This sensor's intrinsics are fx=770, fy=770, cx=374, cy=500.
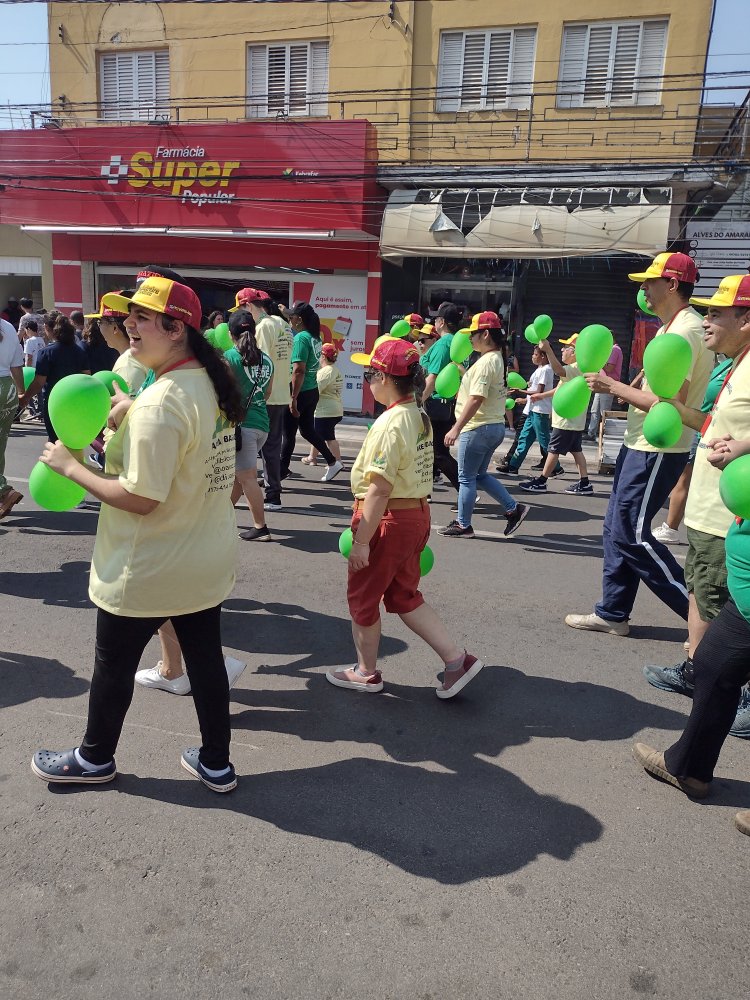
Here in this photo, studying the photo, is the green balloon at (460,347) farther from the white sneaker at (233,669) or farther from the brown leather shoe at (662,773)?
the brown leather shoe at (662,773)

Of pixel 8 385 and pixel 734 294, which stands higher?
pixel 734 294

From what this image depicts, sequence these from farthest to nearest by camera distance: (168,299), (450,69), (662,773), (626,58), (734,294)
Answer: (450,69), (626,58), (734,294), (662,773), (168,299)

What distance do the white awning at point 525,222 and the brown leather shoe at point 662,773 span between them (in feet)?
37.1

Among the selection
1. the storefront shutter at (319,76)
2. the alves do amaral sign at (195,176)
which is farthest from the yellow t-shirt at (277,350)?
the storefront shutter at (319,76)

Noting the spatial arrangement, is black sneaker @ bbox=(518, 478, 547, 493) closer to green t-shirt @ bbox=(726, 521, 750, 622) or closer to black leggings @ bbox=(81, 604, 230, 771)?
green t-shirt @ bbox=(726, 521, 750, 622)

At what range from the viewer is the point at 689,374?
4230 mm

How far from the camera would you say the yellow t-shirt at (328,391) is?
8977 mm

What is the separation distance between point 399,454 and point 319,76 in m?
15.4

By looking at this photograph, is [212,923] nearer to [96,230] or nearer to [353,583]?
[353,583]

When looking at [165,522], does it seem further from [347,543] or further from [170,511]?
[347,543]

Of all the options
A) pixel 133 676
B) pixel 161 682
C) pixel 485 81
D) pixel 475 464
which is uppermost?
pixel 485 81

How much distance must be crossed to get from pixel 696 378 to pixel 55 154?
16234mm

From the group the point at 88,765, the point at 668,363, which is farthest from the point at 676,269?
the point at 88,765

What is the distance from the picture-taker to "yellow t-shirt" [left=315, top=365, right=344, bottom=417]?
29.5 ft
